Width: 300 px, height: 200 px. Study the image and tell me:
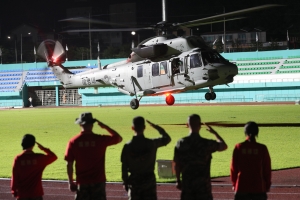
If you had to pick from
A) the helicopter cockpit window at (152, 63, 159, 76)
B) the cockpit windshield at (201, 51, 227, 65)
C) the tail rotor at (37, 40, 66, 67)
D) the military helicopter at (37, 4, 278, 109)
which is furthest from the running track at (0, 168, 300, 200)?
the tail rotor at (37, 40, 66, 67)

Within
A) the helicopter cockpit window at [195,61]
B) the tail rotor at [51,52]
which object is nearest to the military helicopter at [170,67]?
the helicopter cockpit window at [195,61]

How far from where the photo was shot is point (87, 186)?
23.9 feet

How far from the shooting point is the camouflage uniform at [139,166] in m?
7.03

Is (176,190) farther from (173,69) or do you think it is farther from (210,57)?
(173,69)

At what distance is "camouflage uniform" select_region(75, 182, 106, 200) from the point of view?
7277 mm

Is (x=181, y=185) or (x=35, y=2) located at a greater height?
(x=35, y=2)

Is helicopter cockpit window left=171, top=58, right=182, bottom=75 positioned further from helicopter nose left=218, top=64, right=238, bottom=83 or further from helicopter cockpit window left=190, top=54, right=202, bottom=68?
helicopter nose left=218, top=64, right=238, bottom=83

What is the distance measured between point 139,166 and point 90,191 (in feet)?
2.46

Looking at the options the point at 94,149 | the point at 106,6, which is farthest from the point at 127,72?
the point at 106,6

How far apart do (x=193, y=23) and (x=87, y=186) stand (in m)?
16.0

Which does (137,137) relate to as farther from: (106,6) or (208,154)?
(106,6)

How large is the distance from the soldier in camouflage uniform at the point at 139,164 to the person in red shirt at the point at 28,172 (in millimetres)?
1053

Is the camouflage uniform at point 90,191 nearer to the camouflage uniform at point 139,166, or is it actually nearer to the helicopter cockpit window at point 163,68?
the camouflage uniform at point 139,166

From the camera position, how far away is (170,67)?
25.7m
